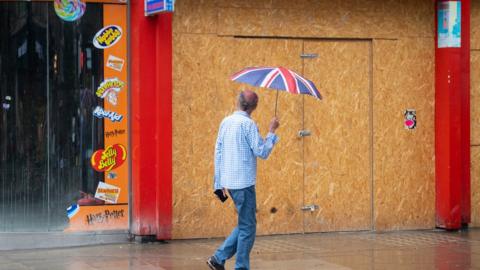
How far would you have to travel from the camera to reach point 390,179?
42.0 feet

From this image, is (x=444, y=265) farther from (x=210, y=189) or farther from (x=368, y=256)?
(x=210, y=189)

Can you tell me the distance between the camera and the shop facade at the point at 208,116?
1117cm

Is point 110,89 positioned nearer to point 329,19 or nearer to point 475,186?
point 329,19

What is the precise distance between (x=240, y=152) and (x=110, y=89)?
3149mm

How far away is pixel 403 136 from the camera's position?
42.3 feet

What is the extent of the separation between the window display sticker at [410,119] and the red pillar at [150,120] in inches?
135

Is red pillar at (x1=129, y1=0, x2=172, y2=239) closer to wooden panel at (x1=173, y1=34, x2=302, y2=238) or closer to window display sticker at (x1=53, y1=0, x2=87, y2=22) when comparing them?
wooden panel at (x1=173, y1=34, x2=302, y2=238)

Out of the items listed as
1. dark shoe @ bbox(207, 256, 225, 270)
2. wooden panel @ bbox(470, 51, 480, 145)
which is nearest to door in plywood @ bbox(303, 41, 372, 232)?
wooden panel @ bbox(470, 51, 480, 145)

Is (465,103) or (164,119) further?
(465,103)

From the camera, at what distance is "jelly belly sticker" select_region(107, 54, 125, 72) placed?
11445mm

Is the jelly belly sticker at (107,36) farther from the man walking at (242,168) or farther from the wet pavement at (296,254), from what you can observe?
the man walking at (242,168)

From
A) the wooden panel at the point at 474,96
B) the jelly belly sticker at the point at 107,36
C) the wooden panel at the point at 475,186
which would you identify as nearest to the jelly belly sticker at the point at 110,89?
the jelly belly sticker at the point at 107,36

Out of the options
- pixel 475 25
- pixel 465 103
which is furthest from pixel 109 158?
pixel 475 25

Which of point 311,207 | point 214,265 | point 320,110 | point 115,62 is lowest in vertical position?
point 214,265
